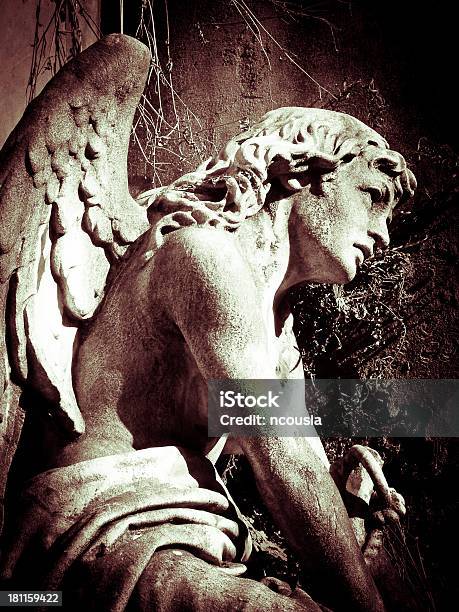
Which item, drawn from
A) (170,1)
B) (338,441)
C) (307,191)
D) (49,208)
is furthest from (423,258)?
(49,208)

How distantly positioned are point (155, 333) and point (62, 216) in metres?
0.28

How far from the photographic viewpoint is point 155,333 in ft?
6.04

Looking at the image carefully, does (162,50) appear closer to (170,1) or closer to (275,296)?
(170,1)

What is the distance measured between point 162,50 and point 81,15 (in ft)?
1.18

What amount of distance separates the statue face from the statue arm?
0.27 metres

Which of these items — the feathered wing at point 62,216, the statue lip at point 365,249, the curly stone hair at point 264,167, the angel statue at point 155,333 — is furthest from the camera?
the statue lip at point 365,249

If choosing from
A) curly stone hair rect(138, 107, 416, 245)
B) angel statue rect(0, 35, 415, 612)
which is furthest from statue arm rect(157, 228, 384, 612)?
curly stone hair rect(138, 107, 416, 245)

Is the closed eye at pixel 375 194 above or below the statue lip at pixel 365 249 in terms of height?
above

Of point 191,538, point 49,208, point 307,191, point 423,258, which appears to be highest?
point 49,208

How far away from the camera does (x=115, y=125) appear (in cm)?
197

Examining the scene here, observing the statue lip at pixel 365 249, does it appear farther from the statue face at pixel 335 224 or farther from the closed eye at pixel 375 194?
the closed eye at pixel 375 194

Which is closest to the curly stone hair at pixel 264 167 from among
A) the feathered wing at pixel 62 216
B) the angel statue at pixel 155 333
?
the angel statue at pixel 155 333

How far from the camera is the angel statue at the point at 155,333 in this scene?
62.1 inches

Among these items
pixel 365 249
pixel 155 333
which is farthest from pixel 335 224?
pixel 155 333
